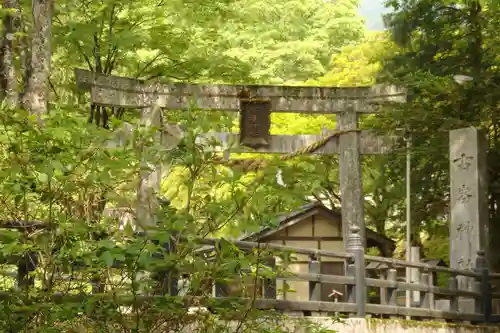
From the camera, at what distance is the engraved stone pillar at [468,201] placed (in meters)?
17.2

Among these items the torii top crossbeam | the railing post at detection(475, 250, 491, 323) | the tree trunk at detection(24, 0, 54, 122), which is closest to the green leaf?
the tree trunk at detection(24, 0, 54, 122)

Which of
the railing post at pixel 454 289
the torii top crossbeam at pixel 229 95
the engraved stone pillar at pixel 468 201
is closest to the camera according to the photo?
the railing post at pixel 454 289

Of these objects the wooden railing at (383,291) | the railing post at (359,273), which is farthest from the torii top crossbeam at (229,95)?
the railing post at (359,273)

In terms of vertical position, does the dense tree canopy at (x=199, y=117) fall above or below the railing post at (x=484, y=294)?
above

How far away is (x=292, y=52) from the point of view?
41281 mm

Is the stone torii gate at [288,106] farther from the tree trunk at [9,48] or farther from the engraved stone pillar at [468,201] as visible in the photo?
the tree trunk at [9,48]

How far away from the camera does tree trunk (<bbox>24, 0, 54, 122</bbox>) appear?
16.3 meters

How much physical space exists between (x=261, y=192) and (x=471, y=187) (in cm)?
1206

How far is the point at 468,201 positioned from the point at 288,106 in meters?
6.15

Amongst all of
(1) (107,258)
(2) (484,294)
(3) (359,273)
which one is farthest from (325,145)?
(1) (107,258)

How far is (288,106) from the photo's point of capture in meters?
22.1

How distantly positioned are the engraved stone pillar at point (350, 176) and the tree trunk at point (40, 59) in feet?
26.4

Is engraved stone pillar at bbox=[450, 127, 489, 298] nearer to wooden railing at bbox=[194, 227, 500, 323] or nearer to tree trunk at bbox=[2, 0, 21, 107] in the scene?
wooden railing at bbox=[194, 227, 500, 323]

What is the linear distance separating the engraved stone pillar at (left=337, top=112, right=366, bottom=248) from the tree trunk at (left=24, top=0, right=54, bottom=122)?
26.4 feet
